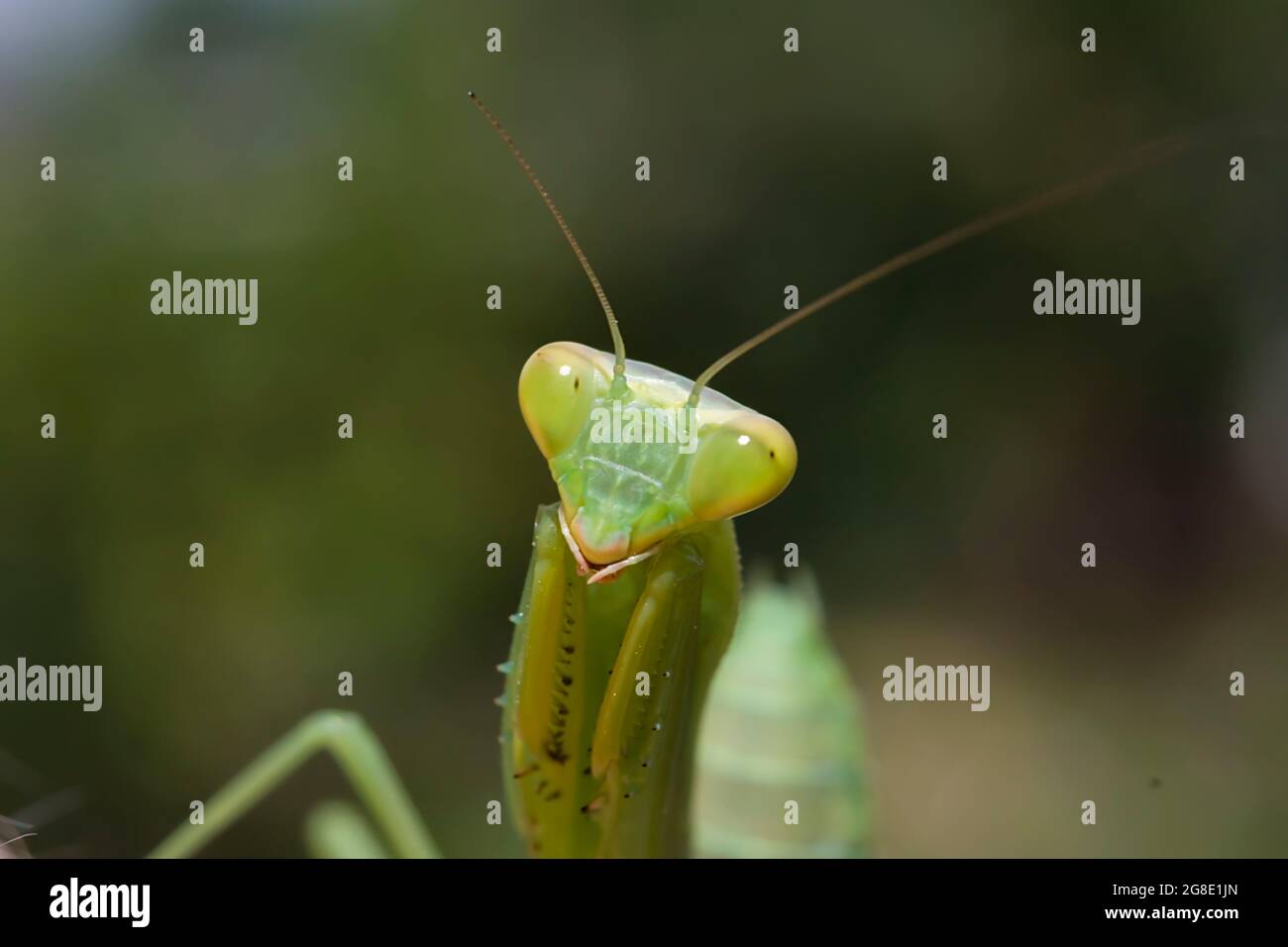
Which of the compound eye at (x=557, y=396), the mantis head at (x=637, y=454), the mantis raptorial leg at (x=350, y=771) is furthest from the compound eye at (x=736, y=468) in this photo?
the mantis raptorial leg at (x=350, y=771)

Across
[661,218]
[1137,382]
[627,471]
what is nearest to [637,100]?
[661,218]

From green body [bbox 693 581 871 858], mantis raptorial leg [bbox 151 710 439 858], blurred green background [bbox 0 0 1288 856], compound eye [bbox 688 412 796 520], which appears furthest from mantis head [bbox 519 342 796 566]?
blurred green background [bbox 0 0 1288 856]

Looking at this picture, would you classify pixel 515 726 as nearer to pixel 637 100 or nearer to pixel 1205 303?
pixel 637 100

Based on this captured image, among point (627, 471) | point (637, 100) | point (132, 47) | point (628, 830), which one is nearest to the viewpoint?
point (627, 471)

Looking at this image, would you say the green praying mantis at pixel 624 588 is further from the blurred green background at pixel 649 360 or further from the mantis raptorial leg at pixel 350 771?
the blurred green background at pixel 649 360

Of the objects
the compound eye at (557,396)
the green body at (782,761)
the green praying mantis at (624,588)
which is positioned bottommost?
the green body at (782,761)

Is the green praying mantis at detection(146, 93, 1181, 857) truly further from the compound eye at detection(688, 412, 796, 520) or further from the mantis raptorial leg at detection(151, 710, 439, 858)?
the mantis raptorial leg at detection(151, 710, 439, 858)
